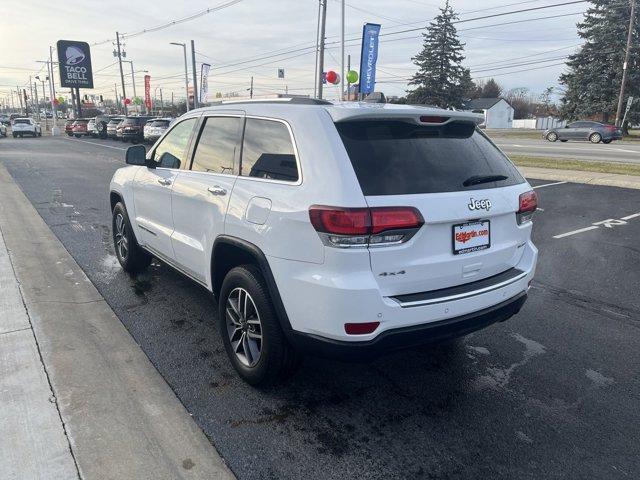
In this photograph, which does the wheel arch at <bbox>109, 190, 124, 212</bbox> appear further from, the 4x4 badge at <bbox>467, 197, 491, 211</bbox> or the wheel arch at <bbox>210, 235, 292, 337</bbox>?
the 4x4 badge at <bbox>467, 197, 491, 211</bbox>

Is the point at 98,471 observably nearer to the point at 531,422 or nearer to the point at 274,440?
the point at 274,440

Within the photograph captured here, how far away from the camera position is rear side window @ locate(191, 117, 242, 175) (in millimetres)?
3576

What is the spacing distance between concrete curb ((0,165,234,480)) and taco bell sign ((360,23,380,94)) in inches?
887

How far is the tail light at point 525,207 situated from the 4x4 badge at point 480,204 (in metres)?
0.39

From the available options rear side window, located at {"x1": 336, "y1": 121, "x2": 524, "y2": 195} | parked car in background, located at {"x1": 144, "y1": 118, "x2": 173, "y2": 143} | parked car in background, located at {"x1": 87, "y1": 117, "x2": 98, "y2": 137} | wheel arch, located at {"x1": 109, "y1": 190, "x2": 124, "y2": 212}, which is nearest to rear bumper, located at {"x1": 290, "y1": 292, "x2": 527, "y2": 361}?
rear side window, located at {"x1": 336, "y1": 121, "x2": 524, "y2": 195}

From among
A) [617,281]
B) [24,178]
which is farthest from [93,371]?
[24,178]

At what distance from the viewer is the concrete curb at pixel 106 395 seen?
2.58m

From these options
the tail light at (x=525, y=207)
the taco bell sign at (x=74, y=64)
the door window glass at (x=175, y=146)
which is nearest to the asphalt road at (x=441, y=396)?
the tail light at (x=525, y=207)

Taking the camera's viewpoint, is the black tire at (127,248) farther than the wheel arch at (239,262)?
Yes

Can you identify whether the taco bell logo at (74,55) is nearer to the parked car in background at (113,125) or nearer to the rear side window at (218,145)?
the parked car in background at (113,125)

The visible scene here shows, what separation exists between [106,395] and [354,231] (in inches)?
76.8

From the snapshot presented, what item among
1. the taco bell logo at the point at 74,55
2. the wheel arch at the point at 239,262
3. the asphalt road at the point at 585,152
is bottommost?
the asphalt road at the point at 585,152

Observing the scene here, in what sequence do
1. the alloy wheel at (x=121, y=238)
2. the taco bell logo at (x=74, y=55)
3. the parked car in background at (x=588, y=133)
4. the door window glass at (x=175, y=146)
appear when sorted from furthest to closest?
the taco bell logo at (x=74, y=55) < the parked car in background at (x=588, y=133) < the alloy wheel at (x=121, y=238) < the door window glass at (x=175, y=146)

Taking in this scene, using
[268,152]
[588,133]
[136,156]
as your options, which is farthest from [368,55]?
[268,152]
